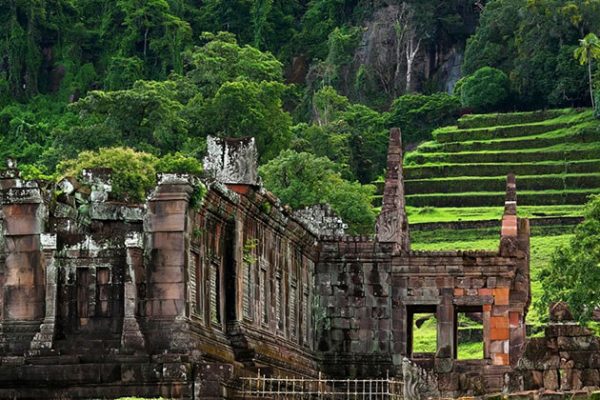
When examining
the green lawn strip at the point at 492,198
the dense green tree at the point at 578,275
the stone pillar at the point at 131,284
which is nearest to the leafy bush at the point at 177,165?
the dense green tree at the point at 578,275

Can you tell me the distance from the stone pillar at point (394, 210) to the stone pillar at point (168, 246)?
54.4 ft

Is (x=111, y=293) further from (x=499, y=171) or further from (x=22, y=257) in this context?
(x=499, y=171)

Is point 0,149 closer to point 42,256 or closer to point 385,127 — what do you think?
point 385,127

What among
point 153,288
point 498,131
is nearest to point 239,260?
point 153,288

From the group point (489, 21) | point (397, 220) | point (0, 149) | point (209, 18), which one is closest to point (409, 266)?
point (397, 220)

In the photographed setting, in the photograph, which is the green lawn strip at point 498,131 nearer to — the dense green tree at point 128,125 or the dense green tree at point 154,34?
the dense green tree at point 154,34

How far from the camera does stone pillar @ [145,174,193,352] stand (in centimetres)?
4259

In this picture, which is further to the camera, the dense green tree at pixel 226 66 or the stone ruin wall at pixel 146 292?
the dense green tree at pixel 226 66

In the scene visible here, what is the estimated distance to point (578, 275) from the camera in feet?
235

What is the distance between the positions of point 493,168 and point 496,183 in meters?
3.31

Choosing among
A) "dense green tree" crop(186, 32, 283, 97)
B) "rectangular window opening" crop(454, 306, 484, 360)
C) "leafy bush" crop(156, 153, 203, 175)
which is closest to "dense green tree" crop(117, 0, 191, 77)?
"dense green tree" crop(186, 32, 283, 97)

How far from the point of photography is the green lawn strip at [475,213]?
379ft

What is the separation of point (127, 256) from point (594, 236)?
108ft

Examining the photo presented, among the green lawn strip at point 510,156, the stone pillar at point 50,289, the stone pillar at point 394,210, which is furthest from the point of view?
the green lawn strip at point 510,156
